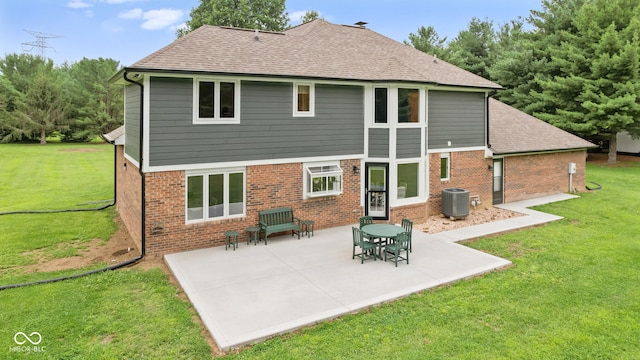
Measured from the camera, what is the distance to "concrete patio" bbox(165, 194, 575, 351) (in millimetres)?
6691

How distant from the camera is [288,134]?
1159 centimetres

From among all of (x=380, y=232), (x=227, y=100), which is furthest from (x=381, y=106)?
(x=227, y=100)

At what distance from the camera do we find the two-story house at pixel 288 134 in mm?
10023

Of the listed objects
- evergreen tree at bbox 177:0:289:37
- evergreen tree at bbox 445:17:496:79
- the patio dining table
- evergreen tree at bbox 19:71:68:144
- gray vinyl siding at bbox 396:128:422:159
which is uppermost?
evergreen tree at bbox 177:0:289:37

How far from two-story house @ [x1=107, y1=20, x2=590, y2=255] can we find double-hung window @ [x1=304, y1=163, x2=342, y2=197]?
0.04 metres

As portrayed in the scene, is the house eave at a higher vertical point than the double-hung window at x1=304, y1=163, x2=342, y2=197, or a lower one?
higher

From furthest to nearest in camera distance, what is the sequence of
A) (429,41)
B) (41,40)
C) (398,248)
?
(41,40) → (429,41) → (398,248)

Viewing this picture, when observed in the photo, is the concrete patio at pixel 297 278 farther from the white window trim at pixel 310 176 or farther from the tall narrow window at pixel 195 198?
the white window trim at pixel 310 176

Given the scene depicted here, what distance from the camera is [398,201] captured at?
1310cm

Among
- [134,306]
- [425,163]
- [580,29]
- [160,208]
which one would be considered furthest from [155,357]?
[580,29]

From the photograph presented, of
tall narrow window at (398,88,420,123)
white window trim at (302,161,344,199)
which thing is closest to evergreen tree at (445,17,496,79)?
tall narrow window at (398,88,420,123)

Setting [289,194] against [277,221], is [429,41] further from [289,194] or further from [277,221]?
[277,221]

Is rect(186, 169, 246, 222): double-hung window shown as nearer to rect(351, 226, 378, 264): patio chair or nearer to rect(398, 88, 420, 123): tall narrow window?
rect(351, 226, 378, 264): patio chair

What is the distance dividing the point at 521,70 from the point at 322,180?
2859 centimetres
